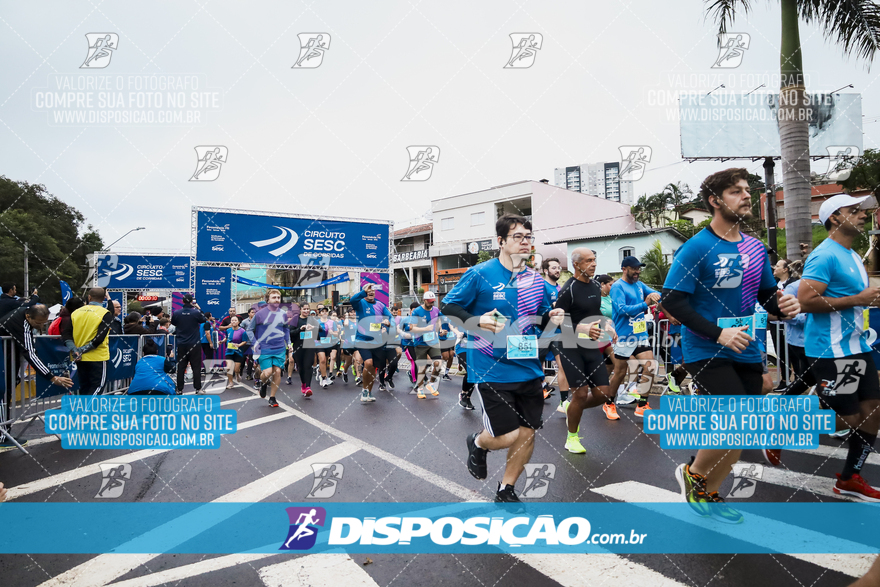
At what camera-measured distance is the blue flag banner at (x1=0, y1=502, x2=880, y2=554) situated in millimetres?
3018

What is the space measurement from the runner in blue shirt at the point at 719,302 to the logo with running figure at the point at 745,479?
26.1 inches

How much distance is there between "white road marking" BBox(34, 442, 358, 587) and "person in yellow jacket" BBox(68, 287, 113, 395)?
12.7 feet

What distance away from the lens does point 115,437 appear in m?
6.27

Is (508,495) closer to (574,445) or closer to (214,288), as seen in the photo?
(574,445)

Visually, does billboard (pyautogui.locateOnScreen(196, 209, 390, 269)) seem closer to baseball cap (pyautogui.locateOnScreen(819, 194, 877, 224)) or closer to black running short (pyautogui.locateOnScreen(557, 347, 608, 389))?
black running short (pyautogui.locateOnScreen(557, 347, 608, 389))

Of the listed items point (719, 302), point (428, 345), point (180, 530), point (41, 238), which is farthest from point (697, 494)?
point (41, 238)

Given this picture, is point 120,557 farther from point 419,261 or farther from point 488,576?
point 419,261

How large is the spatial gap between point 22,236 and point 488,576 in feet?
115

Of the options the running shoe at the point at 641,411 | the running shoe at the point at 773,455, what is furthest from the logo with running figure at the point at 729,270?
the running shoe at the point at 641,411

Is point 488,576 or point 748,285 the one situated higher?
point 748,285

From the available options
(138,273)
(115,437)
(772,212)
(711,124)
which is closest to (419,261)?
(138,273)

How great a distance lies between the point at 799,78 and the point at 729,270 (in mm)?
8639

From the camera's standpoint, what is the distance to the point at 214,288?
813 inches

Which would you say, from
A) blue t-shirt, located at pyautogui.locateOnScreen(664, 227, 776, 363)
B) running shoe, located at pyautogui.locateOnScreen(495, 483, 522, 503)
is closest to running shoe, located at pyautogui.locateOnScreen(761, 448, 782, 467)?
blue t-shirt, located at pyautogui.locateOnScreen(664, 227, 776, 363)
